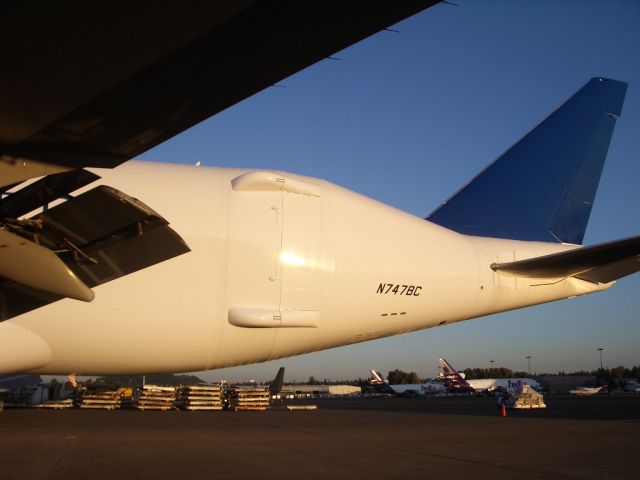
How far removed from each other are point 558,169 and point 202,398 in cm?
1730

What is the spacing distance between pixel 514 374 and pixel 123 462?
126m

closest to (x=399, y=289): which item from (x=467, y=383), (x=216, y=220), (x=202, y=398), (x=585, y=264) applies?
(x=216, y=220)

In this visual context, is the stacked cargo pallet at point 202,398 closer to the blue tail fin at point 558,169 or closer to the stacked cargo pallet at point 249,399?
the stacked cargo pallet at point 249,399

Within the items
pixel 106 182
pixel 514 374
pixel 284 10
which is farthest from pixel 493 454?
pixel 514 374

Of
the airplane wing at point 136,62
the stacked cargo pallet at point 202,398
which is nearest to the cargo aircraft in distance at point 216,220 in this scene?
the airplane wing at point 136,62

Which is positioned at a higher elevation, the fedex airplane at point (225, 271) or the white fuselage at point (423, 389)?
the fedex airplane at point (225, 271)

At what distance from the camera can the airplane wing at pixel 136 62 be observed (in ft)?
10.6

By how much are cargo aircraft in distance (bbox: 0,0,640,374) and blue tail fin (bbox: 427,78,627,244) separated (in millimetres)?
46

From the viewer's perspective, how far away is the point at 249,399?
81.6 feet

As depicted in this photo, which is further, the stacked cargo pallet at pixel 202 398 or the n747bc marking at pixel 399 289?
the stacked cargo pallet at pixel 202 398

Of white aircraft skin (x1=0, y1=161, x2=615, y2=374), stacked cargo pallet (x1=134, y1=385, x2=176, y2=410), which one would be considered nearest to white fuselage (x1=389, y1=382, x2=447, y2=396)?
stacked cargo pallet (x1=134, y1=385, x2=176, y2=410)

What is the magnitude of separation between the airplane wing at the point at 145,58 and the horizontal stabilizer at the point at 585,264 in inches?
332

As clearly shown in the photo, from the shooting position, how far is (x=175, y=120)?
4.30 m

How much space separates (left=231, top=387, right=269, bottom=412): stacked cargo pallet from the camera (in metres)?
24.6
